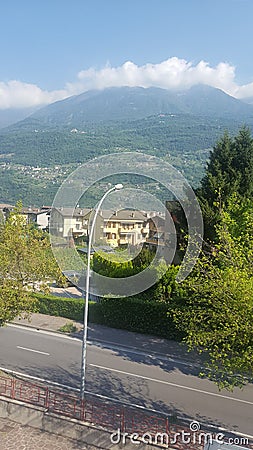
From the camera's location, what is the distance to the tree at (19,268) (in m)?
14.5

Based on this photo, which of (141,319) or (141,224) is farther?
(141,224)

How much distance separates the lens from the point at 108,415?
38.8 feet

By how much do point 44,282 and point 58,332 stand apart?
6.82 meters

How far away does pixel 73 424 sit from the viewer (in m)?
11.0

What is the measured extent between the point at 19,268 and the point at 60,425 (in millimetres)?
5760

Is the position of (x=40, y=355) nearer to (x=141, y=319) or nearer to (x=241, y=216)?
(x=141, y=319)

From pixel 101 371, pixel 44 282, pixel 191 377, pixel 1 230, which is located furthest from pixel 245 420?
pixel 1 230

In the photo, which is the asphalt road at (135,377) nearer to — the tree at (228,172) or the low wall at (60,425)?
the low wall at (60,425)
